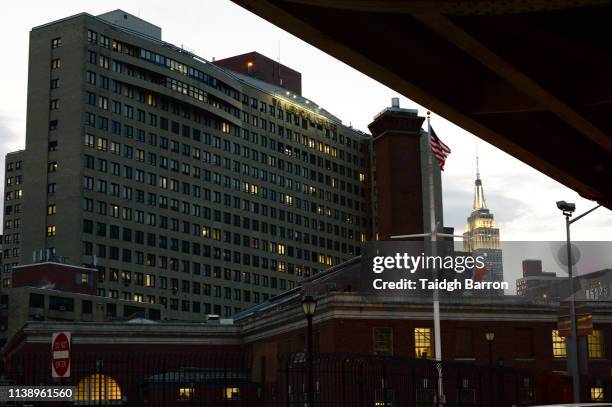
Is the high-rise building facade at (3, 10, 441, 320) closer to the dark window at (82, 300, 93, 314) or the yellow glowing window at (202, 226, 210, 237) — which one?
the yellow glowing window at (202, 226, 210, 237)

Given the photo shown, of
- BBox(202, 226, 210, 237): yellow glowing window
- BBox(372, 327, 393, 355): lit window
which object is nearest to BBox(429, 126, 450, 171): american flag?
BBox(372, 327, 393, 355): lit window

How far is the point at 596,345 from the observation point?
5934 cm

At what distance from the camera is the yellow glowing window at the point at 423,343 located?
58.3m

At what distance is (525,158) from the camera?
19203 mm

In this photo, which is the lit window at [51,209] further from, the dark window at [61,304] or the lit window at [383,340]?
the lit window at [383,340]

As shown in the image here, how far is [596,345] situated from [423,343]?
11026 mm

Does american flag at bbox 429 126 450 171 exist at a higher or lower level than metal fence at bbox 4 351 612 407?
higher

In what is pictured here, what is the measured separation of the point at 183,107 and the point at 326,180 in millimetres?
35647

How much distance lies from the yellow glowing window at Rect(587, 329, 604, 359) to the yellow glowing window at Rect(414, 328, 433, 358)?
32.5ft

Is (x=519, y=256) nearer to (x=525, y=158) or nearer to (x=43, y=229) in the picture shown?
(x=525, y=158)

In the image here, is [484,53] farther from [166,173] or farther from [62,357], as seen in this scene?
[166,173]

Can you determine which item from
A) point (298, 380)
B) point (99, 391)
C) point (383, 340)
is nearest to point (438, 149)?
point (383, 340)

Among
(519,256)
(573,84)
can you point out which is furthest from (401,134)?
(573,84)

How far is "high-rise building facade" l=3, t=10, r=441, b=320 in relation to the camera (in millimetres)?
131375
